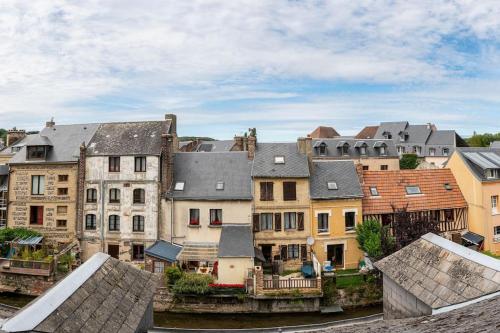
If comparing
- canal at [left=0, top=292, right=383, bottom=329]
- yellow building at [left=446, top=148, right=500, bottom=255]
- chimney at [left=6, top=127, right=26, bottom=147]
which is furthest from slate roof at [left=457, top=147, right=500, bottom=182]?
chimney at [left=6, top=127, right=26, bottom=147]

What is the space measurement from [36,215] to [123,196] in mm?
8450

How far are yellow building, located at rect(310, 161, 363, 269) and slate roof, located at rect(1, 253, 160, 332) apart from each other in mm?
21917

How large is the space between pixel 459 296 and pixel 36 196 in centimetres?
3418

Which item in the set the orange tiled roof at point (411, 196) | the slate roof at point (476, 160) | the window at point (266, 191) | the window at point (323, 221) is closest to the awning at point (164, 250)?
the window at point (266, 191)

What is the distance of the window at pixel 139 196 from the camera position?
3300cm

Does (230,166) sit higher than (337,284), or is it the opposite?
(230,166)

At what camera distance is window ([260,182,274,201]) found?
3209 centimetres

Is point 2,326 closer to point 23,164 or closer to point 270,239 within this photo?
point 270,239

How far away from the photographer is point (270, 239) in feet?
104

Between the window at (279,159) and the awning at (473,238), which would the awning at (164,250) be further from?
the awning at (473,238)

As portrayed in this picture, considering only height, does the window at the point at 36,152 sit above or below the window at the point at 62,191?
above

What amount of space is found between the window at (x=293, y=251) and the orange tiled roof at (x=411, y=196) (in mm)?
6236

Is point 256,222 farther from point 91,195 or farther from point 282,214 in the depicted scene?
point 91,195

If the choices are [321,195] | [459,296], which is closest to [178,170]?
[321,195]
